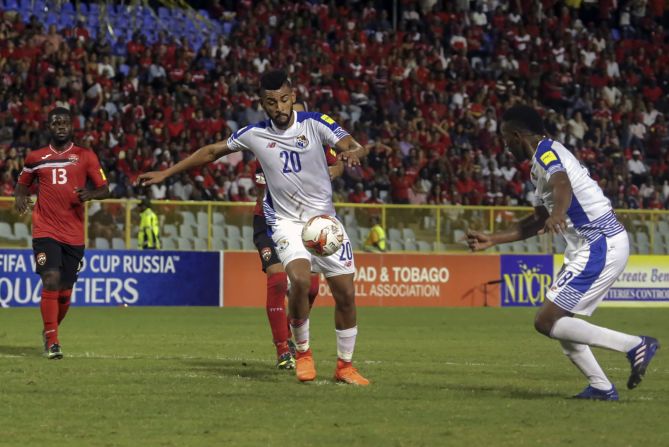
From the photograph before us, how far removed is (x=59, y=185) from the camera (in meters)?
13.4

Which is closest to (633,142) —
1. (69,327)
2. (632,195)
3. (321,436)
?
(632,195)

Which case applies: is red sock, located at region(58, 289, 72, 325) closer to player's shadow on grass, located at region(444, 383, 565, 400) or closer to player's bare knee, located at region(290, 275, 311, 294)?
player's bare knee, located at region(290, 275, 311, 294)

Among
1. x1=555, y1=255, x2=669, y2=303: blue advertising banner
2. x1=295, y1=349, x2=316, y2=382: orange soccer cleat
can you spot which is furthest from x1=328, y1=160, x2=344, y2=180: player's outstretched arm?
x1=555, y1=255, x2=669, y2=303: blue advertising banner

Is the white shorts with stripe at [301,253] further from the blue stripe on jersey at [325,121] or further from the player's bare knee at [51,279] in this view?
the player's bare knee at [51,279]

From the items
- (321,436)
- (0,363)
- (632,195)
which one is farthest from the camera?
(632,195)

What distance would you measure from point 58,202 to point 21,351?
1.82 m

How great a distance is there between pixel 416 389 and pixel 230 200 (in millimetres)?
18319

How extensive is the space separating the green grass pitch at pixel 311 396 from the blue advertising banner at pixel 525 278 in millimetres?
12171

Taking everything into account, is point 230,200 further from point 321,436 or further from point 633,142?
point 321,436

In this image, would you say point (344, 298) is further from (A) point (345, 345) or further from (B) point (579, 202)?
(B) point (579, 202)

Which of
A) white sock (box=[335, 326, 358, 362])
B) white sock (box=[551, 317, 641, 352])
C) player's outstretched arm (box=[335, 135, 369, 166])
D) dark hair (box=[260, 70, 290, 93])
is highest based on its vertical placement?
dark hair (box=[260, 70, 290, 93])

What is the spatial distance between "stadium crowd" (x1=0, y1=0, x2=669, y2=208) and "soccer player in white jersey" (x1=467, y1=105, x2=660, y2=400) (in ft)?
53.6

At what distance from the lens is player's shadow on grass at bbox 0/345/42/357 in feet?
44.5

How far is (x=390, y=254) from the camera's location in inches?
1120
